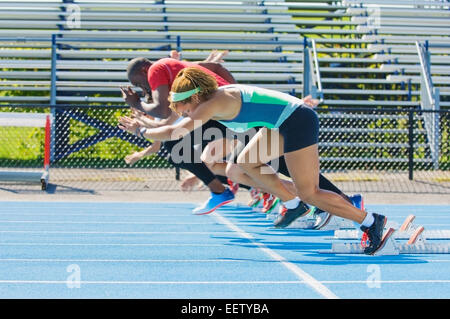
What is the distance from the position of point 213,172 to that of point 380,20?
1280 centimetres

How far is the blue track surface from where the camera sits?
192 inches

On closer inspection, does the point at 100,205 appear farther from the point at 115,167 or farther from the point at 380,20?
the point at 380,20

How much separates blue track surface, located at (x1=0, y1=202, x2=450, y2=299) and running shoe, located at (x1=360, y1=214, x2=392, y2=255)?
0.09 meters

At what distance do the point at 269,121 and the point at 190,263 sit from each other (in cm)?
125

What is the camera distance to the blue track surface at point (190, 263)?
4.88m

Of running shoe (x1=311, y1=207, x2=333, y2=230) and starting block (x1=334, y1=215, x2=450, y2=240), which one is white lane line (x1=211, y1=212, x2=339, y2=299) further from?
starting block (x1=334, y1=215, x2=450, y2=240)

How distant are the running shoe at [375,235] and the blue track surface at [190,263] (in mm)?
89

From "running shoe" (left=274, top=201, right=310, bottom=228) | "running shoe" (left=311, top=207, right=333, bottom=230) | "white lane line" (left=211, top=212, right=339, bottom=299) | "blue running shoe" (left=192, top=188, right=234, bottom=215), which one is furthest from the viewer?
"blue running shoe" (left=192, top=188, right=234, bottom=215)

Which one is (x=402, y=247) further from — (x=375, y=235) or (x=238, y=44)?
(x=238, y=44)

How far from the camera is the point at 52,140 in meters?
14.9

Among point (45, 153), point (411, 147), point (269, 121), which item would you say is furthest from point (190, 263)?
point (411, 147)

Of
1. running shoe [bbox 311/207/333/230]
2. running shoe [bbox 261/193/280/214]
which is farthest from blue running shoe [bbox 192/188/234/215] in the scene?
running shoe [bbox 311/207/333/230]

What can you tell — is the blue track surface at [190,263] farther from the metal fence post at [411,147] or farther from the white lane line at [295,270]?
the metal fence post at [411,147]
